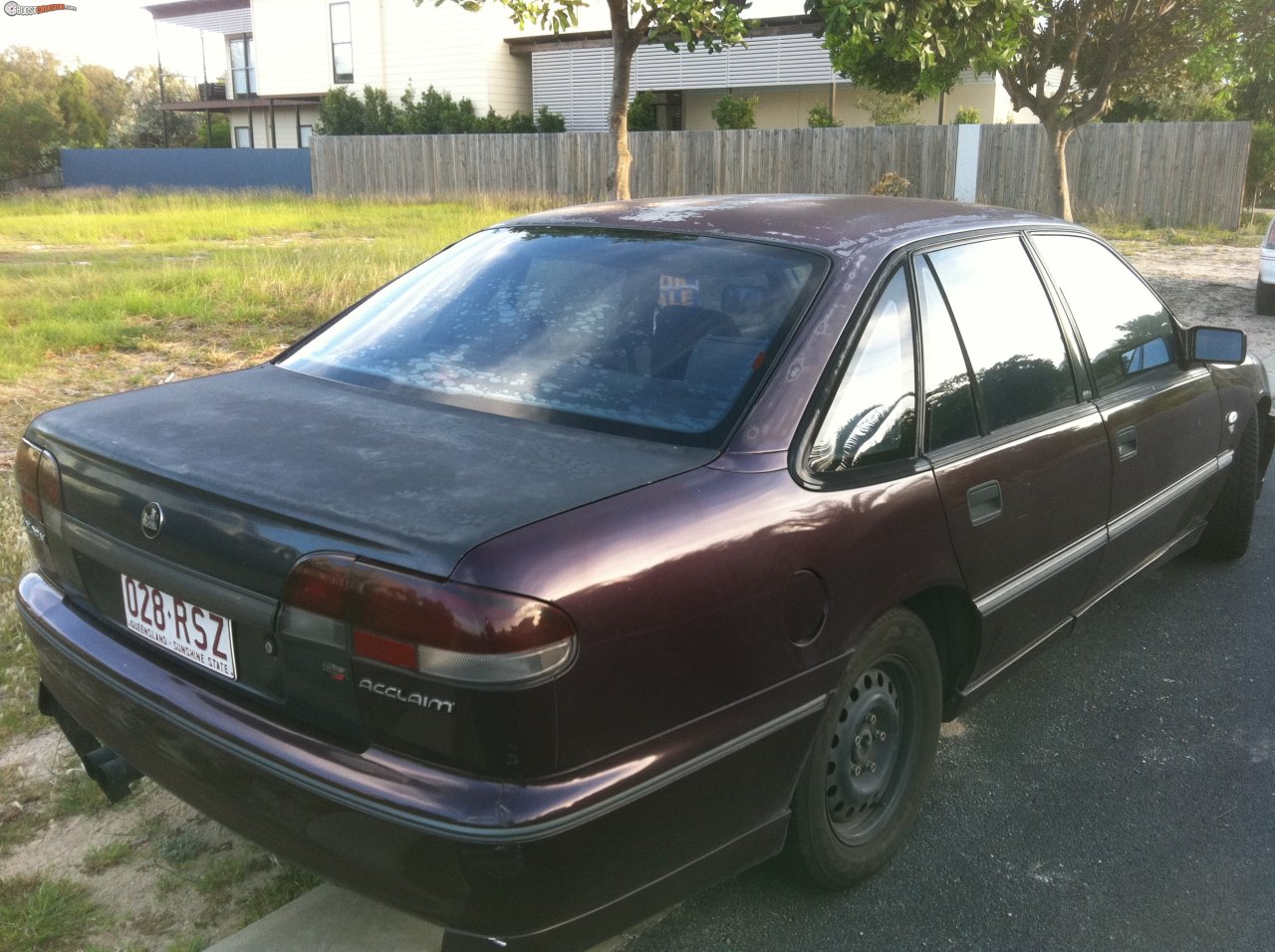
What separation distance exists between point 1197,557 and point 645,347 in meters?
3.70

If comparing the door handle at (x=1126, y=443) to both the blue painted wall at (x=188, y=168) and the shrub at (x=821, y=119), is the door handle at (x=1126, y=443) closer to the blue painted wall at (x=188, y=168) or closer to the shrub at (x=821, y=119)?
the shrub at (x=821, y=119)

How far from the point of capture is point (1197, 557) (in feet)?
17.8

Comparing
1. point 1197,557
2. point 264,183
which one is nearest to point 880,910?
point 1197,557

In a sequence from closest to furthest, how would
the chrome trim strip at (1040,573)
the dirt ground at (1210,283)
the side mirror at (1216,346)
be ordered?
the chrome trim strip at (1040,573), the side mirror at (1216,346), the dirt ground at (1210,283)

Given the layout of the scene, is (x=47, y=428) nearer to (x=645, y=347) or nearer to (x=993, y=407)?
(x=645, y=347)

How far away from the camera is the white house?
105ft

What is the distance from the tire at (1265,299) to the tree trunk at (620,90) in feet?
23.7

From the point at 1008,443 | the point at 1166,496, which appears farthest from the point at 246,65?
the point at 1008,443

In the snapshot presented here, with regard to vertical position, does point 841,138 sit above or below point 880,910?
above

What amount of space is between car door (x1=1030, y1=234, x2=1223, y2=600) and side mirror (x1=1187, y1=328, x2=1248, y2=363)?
2.6 inches

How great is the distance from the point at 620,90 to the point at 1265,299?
25.1ft

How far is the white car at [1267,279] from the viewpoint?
12.8 meters

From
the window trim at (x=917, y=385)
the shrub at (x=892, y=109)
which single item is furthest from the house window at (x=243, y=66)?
the window trim at (x=917, y=385)

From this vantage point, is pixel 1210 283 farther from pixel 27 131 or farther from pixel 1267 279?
pixel 27 131
